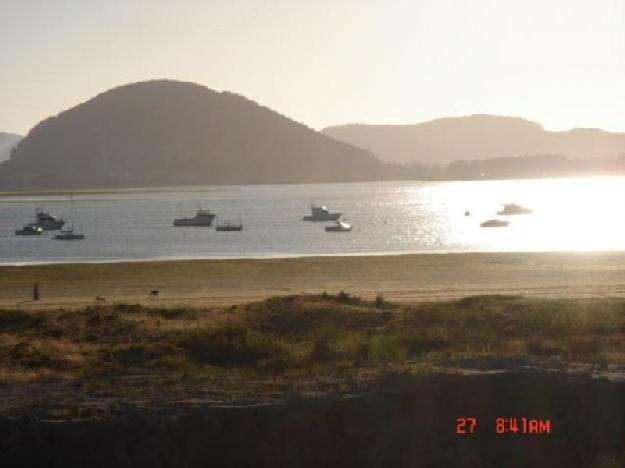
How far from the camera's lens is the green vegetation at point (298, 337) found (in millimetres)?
18500

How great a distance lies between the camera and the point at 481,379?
549 inches

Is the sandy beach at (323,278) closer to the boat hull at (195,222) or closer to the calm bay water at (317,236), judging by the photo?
the calm bay water at (317,236)

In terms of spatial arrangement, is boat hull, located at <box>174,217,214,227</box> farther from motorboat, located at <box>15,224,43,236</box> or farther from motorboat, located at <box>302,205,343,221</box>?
motorboat, located at <box>15,224,43,236</box>

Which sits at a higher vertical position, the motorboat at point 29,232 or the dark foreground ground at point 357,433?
the dark foreground ground at point 357,433

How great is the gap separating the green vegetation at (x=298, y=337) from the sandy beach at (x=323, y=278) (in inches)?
351

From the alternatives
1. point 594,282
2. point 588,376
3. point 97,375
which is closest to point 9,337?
point 97,375

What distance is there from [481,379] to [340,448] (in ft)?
7.21

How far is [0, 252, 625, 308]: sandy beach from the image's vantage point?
40062 mm

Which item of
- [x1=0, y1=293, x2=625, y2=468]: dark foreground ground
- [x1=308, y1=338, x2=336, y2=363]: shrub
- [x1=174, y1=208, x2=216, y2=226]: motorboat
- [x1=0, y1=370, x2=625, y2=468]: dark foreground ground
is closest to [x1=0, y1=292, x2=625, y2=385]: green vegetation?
[x1=308, y1=338, x2=336, y2=363]: shrub

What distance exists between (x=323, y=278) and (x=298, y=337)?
2500 cm

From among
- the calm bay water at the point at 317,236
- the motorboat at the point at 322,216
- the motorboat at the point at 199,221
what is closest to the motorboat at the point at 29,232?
the calm bay water at the point at 317,236
